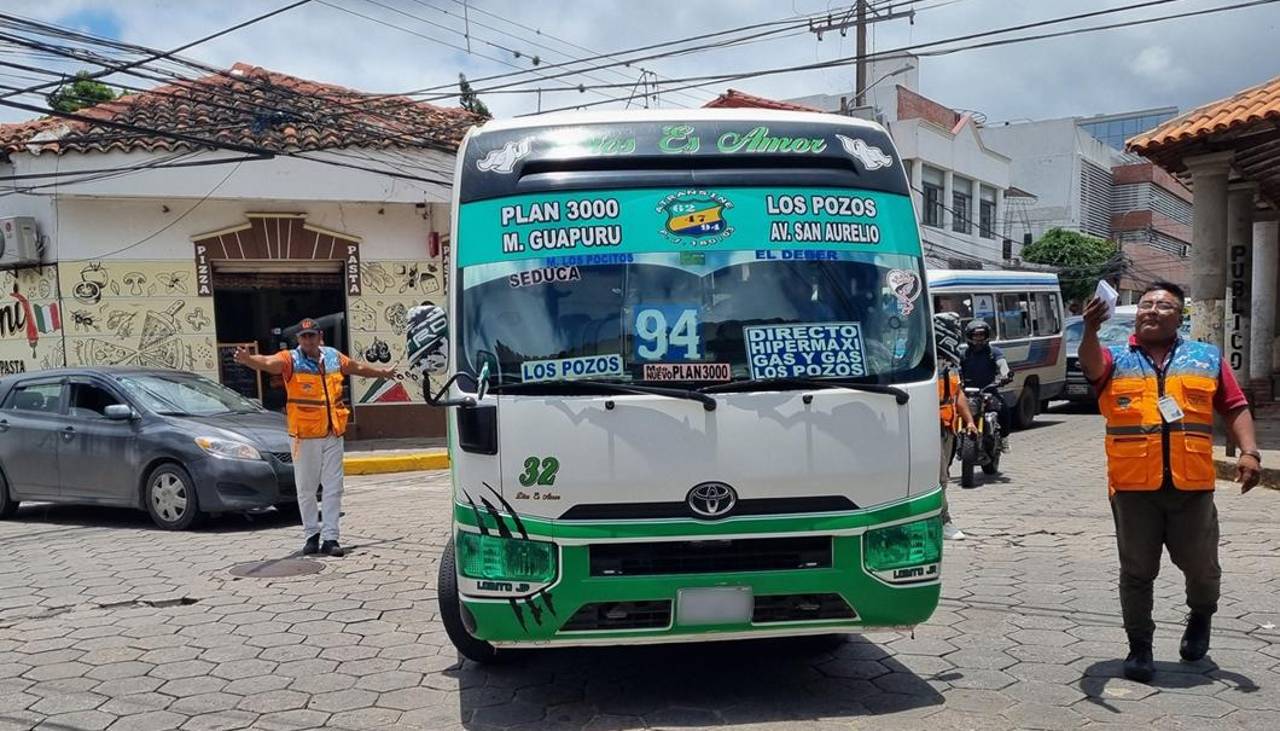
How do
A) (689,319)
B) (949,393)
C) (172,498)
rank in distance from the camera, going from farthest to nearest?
(172,498)
(949,393)
(689,319)

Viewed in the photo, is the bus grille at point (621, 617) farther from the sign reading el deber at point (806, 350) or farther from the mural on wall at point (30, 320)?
the mural on wall at point (30, 320)

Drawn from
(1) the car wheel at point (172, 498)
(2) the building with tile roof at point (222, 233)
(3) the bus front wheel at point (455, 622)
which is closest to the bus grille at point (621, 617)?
(3) the bus front wheel at point (455, 622)

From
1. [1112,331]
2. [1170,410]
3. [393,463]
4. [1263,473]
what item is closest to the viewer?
[1170,410]

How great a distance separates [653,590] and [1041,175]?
4392 cm

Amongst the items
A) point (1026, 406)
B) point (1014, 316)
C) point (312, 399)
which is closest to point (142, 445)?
point (312, 399)

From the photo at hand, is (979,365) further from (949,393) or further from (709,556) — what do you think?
(709,556)

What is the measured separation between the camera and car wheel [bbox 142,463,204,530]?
896 centimetres

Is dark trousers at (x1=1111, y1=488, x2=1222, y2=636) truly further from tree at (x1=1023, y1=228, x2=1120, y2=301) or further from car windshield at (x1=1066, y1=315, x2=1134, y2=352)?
tree at (x1=1023, y1=228, x2=1120, y2=301)

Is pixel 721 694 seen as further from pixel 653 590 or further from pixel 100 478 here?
pixel 100 478

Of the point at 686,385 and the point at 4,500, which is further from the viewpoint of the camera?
the point at 4,500

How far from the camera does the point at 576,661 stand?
16.8ft

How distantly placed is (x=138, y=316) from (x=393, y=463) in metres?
4.61

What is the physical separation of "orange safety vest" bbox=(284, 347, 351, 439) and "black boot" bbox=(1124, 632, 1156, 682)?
5375 mm

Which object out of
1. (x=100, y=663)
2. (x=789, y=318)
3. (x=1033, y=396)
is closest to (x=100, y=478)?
(x=100, y=663)
